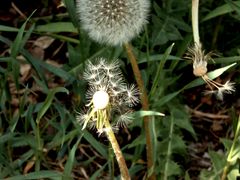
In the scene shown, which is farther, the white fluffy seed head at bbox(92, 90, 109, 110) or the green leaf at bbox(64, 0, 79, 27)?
the green leaf at bbox(64, 0, 79, 27)

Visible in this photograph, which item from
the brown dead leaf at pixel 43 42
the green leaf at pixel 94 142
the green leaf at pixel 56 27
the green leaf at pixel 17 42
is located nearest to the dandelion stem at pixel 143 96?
the green leaf at pixel 94 142

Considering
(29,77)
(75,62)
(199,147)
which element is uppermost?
(75,62)

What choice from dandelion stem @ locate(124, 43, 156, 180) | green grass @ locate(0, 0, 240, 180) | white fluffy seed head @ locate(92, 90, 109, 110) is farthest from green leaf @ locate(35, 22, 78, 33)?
white fluffy seed head @ locate(92, 90, 109, 110)

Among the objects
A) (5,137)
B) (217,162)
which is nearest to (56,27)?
(5,137)

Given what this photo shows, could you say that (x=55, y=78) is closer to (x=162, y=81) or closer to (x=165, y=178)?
(x=162, y=81)

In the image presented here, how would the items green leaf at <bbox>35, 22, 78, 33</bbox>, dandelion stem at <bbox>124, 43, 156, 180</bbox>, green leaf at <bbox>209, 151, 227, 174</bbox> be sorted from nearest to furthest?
dandelion stem at <bbox>124, 43, 156, 180</bbox>
green leaf at <bbox>209, 151, 227, 174</bbox>
green leaf at <bbox>35, 22, 78, 33</bbox>

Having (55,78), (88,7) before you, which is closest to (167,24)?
(88,7)

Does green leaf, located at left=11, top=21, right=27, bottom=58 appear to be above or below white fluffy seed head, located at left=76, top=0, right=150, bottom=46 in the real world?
below

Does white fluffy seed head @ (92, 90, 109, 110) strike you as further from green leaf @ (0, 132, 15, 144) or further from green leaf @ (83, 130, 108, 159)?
green leaf @ (0, 132, 15, 144)
